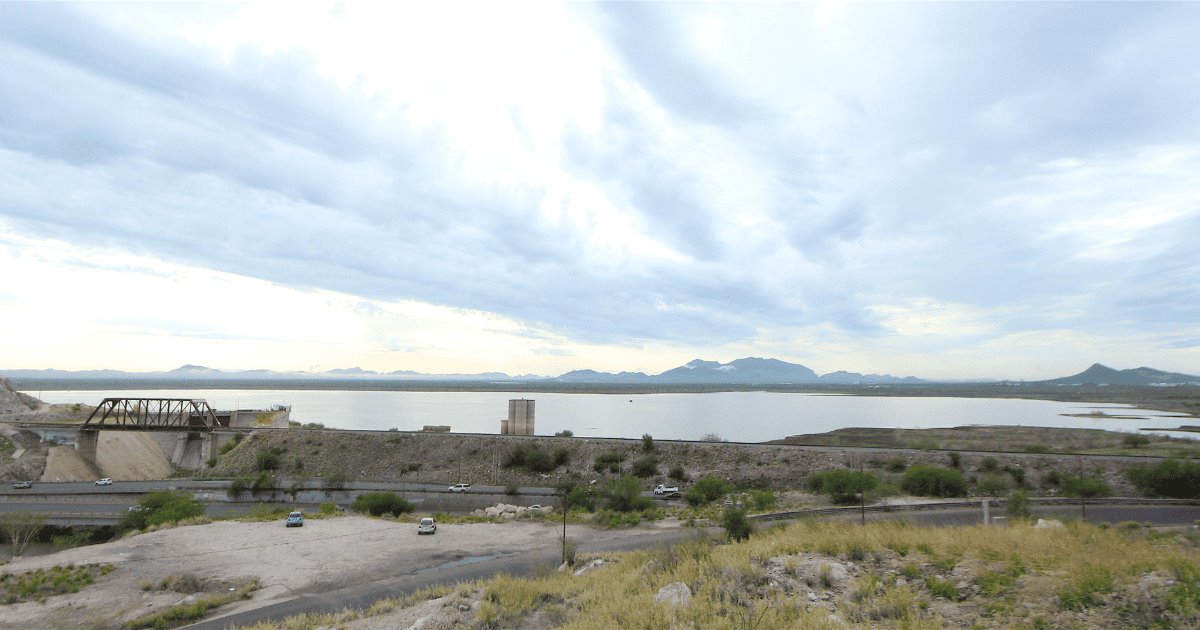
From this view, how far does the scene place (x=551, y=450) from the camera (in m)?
59.6

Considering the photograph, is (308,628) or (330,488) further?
(330,488)

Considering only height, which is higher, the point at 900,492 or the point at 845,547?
Answer: the point at 845,547

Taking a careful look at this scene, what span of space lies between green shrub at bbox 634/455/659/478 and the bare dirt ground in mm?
17148

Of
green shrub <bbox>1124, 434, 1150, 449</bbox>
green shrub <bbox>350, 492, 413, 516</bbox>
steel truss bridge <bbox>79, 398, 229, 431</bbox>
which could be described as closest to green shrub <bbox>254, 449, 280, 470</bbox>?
steel truss bridge <bbox>79, 398, 229, 431</bbox>

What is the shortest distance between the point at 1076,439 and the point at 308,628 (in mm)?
93260

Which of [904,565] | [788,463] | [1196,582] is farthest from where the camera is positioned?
[788,463]

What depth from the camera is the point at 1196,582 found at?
33.3 feet

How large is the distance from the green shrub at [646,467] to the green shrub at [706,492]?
7258 millimetres

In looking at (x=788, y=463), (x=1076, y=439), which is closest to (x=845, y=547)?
(x=788, y=463)

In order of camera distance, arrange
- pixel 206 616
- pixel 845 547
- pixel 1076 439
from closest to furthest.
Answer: pixel 845 547, pixel 206 616, pixel 1076 439

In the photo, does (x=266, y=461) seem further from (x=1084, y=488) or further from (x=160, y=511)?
(x=1084, y=488)

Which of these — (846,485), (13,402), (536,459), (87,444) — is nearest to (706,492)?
(846,485)

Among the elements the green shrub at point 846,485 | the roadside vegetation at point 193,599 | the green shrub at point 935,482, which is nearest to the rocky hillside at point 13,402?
the roadside vegetation at point 193,599

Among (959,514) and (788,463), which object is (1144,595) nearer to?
(959,514)
